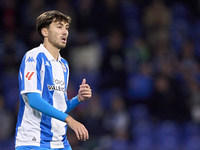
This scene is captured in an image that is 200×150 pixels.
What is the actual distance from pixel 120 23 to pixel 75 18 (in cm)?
125

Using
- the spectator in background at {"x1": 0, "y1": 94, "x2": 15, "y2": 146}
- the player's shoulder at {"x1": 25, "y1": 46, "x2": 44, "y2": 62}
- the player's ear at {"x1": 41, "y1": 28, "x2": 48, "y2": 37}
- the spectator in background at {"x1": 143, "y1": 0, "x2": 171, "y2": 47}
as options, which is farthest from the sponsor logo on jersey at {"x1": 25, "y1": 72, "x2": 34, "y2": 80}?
the spectator in background at {"x1": 143, "y1": 0, "x2": 171, "y2": 47}

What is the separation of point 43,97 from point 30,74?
0.27 meters

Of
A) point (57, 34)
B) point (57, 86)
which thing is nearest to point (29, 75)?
point (57, 86)

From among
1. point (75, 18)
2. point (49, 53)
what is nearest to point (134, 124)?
point (75, 18)

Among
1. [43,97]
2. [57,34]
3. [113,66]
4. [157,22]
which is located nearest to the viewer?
[43,97]

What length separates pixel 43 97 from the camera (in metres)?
3.75

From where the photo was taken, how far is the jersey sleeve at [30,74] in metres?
3.61

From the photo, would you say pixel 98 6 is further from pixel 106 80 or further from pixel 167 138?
pixel 167 138

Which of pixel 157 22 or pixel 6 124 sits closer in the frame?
pixel 6 124

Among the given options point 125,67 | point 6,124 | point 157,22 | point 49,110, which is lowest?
point 6,124

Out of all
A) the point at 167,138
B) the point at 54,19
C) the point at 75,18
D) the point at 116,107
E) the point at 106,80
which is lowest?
the point at 167,138

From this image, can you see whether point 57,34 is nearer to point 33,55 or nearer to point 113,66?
point 33,55

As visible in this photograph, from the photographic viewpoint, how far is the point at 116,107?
27.8 ft

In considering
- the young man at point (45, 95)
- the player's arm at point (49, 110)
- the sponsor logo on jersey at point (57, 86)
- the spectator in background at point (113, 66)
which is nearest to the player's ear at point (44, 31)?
the young man at point (45, 95)
